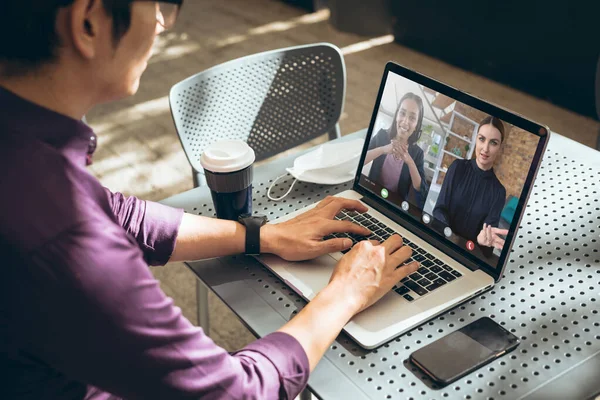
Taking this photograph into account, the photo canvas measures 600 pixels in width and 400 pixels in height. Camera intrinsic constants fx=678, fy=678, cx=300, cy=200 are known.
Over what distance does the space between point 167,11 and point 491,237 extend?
62 cm

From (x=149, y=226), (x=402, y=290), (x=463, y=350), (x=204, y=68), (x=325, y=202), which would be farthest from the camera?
(x=204, y=68)

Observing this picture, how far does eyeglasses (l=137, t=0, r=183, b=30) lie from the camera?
0.83 m

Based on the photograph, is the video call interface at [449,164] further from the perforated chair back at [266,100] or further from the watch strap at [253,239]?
the perforated chair back at [266,100]

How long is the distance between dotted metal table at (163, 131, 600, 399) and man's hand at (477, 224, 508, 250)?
0.23 ft

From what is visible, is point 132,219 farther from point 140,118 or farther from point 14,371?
point 140,118

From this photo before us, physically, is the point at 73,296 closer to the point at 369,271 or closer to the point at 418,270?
the point at 369,271

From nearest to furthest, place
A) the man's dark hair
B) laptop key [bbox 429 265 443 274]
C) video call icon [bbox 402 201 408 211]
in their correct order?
the man's dark hair
laptop key [bbox 429 265 443 274]
video call icon [bbox 402 201 408 211]

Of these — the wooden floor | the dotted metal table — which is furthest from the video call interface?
the wooden floor

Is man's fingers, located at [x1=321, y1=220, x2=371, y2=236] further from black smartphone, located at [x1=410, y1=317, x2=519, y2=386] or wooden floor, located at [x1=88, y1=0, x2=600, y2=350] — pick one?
wooden floor, located at [x1=88, y1=0, x2=600, y2=350]

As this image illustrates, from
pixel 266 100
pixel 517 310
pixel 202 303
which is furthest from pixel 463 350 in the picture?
pixel 266 100

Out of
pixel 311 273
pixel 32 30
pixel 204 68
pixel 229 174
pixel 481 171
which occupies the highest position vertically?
pixel 32 30

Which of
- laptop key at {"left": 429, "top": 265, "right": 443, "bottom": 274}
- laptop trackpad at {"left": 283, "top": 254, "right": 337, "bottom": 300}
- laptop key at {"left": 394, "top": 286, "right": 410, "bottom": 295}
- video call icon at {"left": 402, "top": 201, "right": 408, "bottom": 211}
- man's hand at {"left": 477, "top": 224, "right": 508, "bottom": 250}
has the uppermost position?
man's hand at {"left": 477, "top": 224, "right": 508, "bottom": 250}

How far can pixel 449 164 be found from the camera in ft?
3.81

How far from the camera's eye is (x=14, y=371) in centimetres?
85
